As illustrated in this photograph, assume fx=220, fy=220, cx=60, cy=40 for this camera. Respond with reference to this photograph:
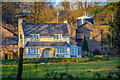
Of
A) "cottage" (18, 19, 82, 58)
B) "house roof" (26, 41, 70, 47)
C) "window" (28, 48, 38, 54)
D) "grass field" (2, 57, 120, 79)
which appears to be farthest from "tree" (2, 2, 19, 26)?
"grass field" (2, 57, 120, 79)

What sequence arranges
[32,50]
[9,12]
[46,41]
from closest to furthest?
[32,50] → [46,41] → [9,12]

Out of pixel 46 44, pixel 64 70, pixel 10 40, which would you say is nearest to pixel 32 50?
pixel 46 44

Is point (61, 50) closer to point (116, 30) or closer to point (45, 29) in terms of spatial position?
point (45, 29)

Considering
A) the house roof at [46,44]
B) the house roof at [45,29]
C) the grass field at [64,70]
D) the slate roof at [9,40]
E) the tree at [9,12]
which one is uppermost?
the tree at [9,12]

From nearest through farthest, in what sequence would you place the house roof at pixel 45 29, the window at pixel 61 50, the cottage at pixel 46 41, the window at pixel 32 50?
1. the window at pixel 61 50
2. the cottage at pixel 46 41
3. the window at pixel 32 50
4. the house roof at pixel 45 29

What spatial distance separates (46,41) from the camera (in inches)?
1420

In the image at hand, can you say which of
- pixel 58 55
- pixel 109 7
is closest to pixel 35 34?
pixel 58 55

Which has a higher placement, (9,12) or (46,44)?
(9,12)

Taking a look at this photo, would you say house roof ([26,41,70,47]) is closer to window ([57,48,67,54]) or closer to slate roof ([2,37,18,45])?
window ([57,48,67,54])

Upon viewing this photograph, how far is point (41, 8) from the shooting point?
4262cm

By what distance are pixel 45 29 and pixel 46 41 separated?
2464 millimetres

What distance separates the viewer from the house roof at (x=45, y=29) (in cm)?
3643

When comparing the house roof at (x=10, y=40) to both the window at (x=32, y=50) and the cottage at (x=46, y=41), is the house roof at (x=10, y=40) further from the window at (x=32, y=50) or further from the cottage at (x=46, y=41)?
the window at (x=32, y=50)

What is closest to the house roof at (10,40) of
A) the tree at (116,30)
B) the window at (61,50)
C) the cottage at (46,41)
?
the cottage at (46,41)
